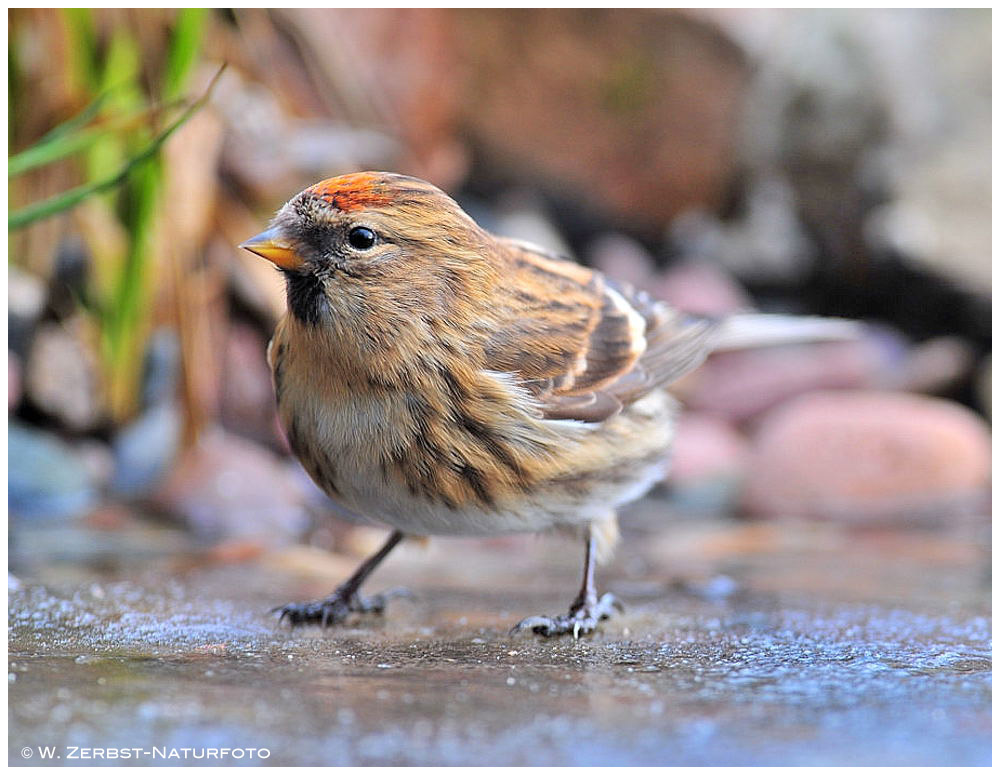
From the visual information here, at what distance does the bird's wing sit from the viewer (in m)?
2.74

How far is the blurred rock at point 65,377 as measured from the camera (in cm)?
478

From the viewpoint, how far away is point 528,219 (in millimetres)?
6523

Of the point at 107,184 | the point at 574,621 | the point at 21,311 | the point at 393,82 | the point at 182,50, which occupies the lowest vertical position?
the point at 574,621

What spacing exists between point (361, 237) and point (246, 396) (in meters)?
2.97

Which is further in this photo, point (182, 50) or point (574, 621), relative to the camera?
point (182, 50)

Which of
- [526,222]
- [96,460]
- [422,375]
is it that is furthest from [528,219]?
[422,375]

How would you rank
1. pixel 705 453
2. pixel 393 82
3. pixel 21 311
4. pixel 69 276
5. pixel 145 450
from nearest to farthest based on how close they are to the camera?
pixel 21 311, pixel 145 450, pixel 69 276, pixel 705 453, pixel 393 82

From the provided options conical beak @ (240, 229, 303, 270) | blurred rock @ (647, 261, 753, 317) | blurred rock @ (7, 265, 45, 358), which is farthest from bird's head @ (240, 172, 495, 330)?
blurred rock @ (647, 261, 753, 317)

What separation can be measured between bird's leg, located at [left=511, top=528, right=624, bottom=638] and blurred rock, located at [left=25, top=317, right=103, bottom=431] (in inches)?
105

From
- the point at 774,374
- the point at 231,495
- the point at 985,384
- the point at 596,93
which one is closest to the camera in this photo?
the point at 231,495

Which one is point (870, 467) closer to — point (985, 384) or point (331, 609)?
point (985, 384)

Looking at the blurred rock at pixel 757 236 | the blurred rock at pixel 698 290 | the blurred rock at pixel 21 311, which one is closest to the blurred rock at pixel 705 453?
the blurred rock at pixel 698 290

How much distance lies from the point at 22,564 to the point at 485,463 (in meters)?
1.65

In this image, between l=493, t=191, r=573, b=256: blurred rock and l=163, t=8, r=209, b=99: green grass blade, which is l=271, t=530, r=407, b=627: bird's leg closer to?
l=163, t=8, r=209, b=99: green grass blade
